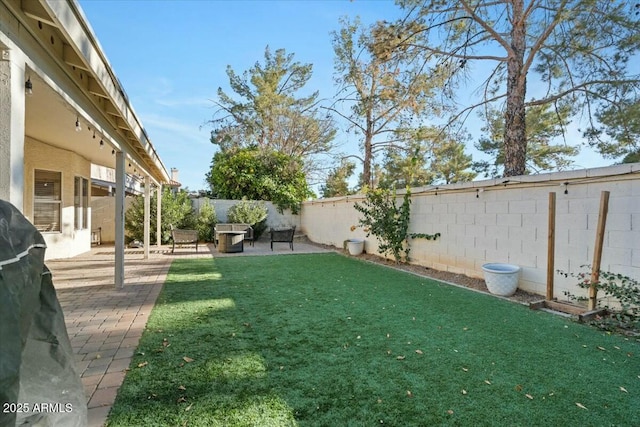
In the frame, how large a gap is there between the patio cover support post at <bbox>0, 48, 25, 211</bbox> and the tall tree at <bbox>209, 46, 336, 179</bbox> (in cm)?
1759

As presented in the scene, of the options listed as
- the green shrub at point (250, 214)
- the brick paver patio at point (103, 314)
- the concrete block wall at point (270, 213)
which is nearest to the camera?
the brick paver patio at point (103, 314)

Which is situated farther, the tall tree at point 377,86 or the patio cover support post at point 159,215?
the patio cover support post at point 159,215

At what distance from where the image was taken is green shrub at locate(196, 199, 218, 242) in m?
13.2

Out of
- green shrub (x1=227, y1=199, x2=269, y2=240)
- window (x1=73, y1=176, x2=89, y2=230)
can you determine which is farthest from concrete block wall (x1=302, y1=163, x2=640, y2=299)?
window (x1=73, y1=176, x2=89, y2=230)

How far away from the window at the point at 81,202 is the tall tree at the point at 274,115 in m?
10.2

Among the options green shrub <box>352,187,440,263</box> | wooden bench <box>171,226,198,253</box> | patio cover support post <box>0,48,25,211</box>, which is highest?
patio cover support post <box>0,48,25,211</box>

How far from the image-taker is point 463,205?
6879mm

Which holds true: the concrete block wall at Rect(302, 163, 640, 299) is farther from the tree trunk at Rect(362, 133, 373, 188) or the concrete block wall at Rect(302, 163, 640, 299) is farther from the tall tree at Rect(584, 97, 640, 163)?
the tree trunk at Rect(362, 133, 373, 188)

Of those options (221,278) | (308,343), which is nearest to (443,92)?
(221,278)

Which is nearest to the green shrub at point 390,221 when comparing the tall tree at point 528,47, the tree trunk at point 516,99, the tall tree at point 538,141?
the tree trunk at point 516,99

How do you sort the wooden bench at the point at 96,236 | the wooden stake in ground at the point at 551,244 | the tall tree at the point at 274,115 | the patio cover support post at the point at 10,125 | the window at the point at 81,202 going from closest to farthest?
the patio cover support post at the point at 10,125, the wooden stake in ground at the point at 551,244, the window at the point at 81,202, the wooden bench at the point at 96,236, the tall tree at the point at 274,115

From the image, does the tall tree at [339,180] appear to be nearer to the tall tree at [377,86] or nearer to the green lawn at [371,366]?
the tall tree at [377,86]

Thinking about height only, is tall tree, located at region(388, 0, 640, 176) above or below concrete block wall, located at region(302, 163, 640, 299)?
above

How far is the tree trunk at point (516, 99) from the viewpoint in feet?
23.9
